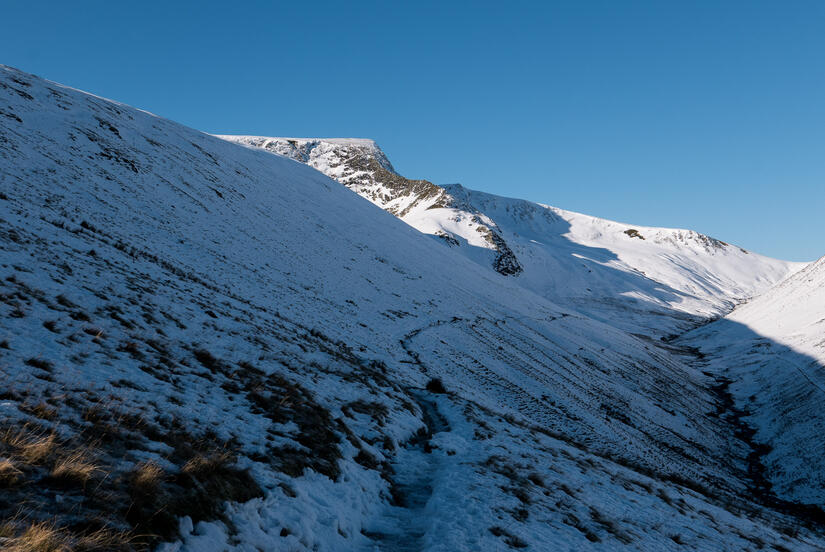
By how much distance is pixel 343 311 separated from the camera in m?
35.9

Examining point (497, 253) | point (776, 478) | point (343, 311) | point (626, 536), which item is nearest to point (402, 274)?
point (343, 311)

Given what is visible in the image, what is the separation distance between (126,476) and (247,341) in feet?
35.2

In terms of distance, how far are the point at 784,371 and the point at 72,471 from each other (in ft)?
243

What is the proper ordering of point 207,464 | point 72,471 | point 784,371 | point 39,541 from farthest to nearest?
point 784,371
point 207,464
point 72,471
point 39,541

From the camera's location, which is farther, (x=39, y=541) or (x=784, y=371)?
(x=784, y=371)

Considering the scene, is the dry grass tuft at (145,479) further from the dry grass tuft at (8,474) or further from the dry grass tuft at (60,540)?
the dry grass tuft at (8,474)

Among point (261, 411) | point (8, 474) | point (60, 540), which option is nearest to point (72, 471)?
point (8, 474)

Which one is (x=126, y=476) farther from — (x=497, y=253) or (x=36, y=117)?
(x=497, y=253)

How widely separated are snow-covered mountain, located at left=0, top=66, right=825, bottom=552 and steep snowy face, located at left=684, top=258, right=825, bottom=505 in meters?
3.55

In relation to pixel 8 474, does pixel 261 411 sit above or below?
below

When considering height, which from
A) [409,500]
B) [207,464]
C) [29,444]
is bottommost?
[409,500]

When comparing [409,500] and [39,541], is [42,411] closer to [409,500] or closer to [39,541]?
[39,541]

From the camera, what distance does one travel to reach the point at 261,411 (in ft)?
37.0

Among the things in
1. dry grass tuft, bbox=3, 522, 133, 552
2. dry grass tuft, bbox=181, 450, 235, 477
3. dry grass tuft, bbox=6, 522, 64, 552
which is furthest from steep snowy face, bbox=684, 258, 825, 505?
dry grass tuft, bbox=6, 522, 64, 552
